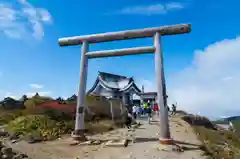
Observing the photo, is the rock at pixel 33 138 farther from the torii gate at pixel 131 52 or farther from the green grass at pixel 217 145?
the green grass at pixel 217 145

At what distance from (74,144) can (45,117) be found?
4.08 meters

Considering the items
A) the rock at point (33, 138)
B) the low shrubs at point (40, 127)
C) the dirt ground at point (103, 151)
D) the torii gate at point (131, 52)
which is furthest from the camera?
the low shrubs at point (40, 127)

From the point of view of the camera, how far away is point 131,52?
9266mm

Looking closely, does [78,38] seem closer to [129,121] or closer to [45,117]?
[45,117]

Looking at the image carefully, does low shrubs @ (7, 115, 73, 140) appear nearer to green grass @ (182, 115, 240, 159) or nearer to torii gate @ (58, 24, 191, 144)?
torii gate @ (58, 24, 191, 144)

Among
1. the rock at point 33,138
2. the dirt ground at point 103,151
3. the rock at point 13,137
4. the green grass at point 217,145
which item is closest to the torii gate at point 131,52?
the dirt ground at point 103,151

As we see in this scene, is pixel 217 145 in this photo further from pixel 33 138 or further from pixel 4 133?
pixel 4 133

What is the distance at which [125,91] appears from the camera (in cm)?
3106

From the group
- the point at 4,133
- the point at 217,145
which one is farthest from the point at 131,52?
the point at 4,133

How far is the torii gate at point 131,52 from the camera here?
8000mm

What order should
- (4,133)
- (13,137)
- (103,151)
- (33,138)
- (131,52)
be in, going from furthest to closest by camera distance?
(4,133)
(13,137)
(33,138)
(131,52)
(103,151)

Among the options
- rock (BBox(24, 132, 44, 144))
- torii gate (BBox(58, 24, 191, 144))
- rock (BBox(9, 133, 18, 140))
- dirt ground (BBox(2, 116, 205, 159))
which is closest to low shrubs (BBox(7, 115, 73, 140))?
rock (BBox(24, 132, 44, 144))

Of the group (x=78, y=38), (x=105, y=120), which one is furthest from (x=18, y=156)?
(x=105, y=120)

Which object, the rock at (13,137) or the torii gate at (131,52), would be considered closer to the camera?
the torii gate at (131,52)
